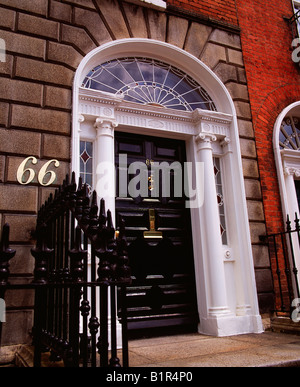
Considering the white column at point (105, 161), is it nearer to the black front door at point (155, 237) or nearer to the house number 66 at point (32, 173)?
the black front door at point (155, 237)

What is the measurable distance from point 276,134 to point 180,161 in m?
1.81

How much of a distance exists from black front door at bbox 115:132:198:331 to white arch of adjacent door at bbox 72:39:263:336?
159 mm

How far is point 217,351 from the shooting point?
3.33 metres

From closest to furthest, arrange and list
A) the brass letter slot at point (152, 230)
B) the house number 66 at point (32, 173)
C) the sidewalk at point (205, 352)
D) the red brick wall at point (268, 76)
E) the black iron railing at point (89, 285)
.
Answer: the black iron railing at point (89, 285) < the sidewalk at point (205, 352) < the house number 66 at point (32, 173) < the brass letter slot at point (152, 230) < the red brick wall at point (268, 76)

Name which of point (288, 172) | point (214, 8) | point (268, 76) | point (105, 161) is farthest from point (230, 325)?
point (214, 8)

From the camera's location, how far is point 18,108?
406cm

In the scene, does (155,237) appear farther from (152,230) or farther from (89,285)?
(89,285)

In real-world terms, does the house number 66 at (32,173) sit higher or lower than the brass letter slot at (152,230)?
higher

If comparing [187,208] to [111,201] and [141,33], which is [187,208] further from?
[141,33]

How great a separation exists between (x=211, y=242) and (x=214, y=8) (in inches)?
162

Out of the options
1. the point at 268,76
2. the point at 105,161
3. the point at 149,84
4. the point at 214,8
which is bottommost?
the point at 105,161

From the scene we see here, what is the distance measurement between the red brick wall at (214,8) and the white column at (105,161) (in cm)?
261

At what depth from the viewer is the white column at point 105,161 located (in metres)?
4.29

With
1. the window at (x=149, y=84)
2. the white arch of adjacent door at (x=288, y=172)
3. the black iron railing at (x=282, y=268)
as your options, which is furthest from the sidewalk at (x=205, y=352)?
A: the window at (x=149, y=84)
